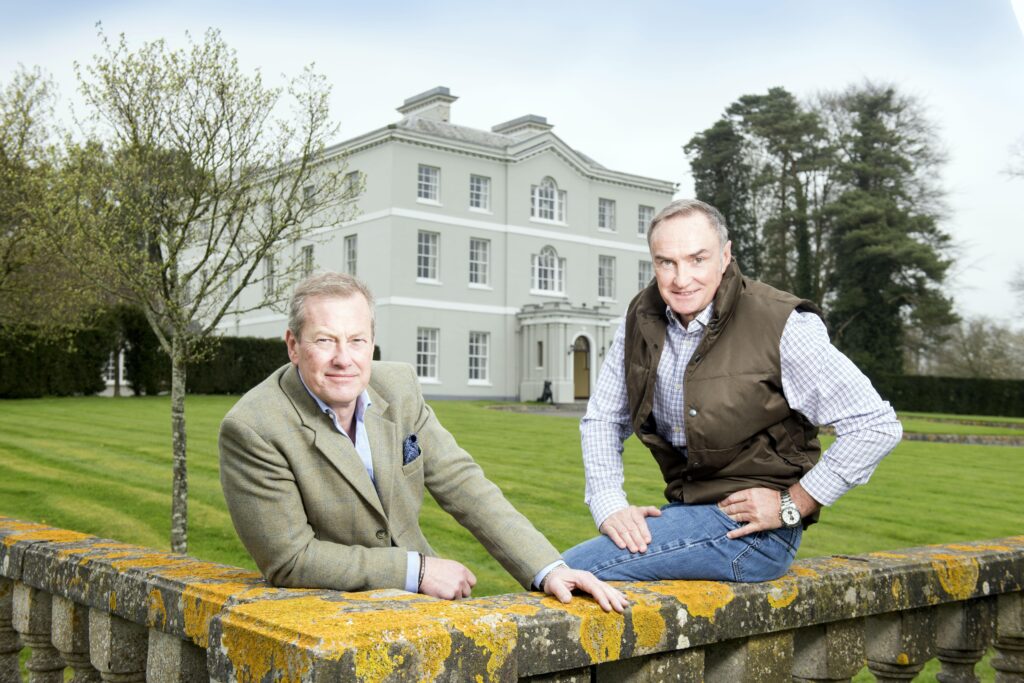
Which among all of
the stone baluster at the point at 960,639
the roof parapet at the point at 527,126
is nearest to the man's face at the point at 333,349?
the stone baluster at the point at 960,639

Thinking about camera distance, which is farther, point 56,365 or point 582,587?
point 56,365

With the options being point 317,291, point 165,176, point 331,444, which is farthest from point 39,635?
point 165,176

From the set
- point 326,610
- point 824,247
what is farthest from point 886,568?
point 824,247

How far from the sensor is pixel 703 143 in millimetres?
48219

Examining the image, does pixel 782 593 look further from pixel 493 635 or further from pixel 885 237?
pixel 885 237

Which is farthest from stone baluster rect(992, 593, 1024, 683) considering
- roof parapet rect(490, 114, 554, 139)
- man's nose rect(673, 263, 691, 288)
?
roof parapet rect(490, 114, 554, 139)

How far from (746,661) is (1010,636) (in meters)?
1.22

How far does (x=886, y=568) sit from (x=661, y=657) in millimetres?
890

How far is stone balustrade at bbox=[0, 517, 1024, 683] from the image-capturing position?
1.87 metres

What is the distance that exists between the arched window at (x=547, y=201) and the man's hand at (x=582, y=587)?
3733 centimetres

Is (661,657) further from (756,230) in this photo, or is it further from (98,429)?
(756,230)

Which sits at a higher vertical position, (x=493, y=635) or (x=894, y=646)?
(x=493, y=635)

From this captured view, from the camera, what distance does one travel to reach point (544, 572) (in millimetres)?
2686

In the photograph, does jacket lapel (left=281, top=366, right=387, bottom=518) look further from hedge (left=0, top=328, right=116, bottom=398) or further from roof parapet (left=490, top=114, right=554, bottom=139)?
roof parapet (left=490, top=114, right=554, bottom=139)
